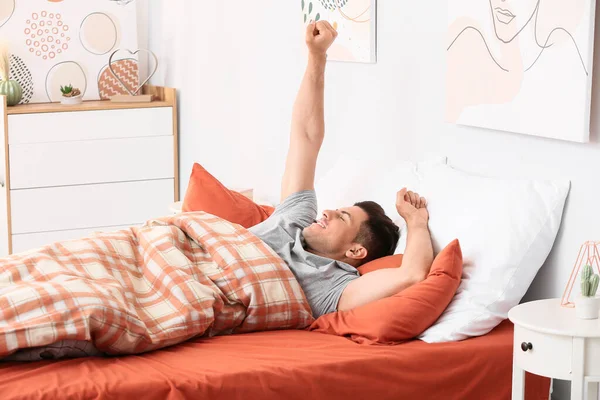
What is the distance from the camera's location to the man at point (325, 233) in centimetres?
210

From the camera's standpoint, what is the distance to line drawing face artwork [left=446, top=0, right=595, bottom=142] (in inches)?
74.8

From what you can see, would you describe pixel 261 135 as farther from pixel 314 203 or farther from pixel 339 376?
pixel 339 376

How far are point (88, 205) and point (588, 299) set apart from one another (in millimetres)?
2958

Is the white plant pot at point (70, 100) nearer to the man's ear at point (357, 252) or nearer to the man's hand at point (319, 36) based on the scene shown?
the man's hand at point (319, 36)

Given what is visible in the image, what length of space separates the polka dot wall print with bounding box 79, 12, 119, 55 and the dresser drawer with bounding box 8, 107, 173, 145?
430 mm

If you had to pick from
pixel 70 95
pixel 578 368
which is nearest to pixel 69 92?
pixel 70 95

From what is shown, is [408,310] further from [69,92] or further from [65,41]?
[65,41]

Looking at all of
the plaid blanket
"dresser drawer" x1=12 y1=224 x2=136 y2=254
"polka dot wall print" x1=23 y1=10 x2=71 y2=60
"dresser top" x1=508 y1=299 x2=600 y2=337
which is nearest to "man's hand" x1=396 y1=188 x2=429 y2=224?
the plaid blanket

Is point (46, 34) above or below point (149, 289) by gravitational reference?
above

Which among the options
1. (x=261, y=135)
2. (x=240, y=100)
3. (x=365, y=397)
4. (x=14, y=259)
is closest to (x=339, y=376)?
(x=365, y=397)

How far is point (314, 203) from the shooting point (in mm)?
2553

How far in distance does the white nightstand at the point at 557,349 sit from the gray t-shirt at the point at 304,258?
52 cm

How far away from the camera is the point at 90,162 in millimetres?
4168

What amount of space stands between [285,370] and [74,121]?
105 inches
